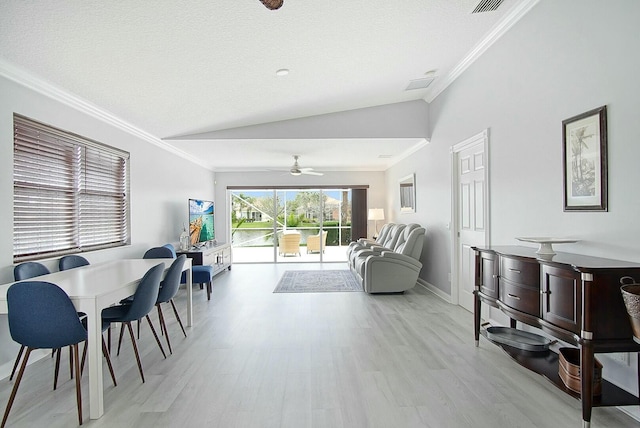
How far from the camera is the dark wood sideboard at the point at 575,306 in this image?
194cm

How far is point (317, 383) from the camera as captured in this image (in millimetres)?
2576

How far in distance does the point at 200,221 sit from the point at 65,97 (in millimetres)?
3460

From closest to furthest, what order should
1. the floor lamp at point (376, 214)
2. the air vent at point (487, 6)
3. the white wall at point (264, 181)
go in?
the air vent at point (487, 6), the floor lamp at point (376, 214), the white wall at point (264, 181)

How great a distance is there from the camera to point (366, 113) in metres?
5.58

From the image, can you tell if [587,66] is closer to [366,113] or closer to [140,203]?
[366,113]

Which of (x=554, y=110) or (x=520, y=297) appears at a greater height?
(x=554, y=110)

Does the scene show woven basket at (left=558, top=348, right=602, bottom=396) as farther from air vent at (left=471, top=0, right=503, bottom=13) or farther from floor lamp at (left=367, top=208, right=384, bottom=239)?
floor lamp at (left=367, top=208, right=384, bottom=239)

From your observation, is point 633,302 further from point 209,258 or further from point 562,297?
point 209,258

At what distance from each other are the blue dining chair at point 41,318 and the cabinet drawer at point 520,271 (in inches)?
115

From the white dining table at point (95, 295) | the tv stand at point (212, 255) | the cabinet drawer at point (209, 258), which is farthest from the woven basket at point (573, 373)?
the cabinet drawer at point (209, 258)

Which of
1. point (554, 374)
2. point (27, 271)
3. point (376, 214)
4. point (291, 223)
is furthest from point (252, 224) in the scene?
point (554, 374)

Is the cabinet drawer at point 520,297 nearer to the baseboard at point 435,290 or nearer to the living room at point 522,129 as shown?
the living room at point 522,129

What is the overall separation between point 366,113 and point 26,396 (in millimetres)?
5036

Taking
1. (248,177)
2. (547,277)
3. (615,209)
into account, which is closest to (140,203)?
(248,177)
